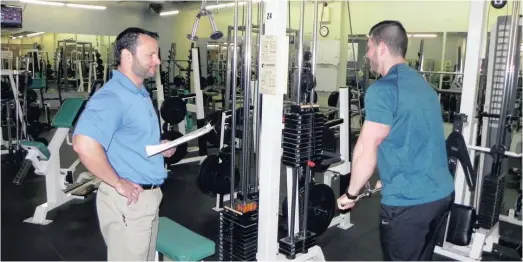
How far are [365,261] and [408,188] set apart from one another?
157cm

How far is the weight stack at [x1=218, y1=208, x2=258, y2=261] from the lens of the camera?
2.48m

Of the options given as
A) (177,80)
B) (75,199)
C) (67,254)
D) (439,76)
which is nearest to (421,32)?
(439,76)

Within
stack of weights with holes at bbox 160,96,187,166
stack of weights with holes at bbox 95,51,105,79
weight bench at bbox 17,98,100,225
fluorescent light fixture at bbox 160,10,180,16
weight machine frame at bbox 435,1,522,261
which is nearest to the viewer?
weight machine frame at bbox 435,1,522,261

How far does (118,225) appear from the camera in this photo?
1.74m

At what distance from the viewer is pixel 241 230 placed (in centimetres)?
248

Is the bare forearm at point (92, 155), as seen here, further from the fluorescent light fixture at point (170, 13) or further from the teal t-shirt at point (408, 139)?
the fluorescent light fixture at point (170, 13)

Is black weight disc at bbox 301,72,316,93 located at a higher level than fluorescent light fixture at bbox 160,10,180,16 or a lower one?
lower

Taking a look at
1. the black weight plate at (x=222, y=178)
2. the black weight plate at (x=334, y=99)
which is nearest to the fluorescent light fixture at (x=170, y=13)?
the black weight plate at (x=334, y=99)

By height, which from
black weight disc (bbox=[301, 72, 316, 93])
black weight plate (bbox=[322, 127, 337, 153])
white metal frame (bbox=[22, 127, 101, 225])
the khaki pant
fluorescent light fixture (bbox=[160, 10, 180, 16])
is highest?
fluorescent light fixture (bbox=[160, 10, 180, 16])

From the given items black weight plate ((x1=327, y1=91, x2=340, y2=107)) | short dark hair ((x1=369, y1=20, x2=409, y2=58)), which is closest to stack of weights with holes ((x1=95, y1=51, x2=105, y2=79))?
black weight plate ((x1=327, y1=91, x2=340, y2=107))

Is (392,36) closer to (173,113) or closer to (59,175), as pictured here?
(59,175)

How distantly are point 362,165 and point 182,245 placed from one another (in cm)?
104

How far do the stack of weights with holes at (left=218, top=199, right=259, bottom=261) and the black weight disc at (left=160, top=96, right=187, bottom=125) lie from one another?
2.54 metres

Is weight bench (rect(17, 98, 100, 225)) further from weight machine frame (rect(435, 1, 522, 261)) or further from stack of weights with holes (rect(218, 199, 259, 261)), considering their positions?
weight machine frame (rect(435, 1, 522, 261))
